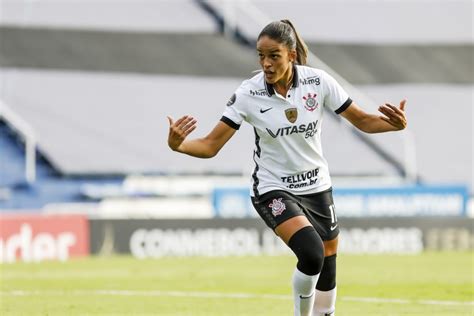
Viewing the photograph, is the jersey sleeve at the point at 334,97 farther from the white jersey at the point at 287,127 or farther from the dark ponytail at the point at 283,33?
the dark ponytail at the point at 283,33

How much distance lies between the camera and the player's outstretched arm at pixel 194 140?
8086 mm

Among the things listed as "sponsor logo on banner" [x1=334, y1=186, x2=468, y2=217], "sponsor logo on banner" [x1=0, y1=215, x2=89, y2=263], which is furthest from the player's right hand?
"sponsor logo on banner" [x1=334, y1=186, x2=468, y2=217]

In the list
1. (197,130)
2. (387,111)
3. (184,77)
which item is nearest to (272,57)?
(387,111)

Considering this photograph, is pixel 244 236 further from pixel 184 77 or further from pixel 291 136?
pixel 291 136

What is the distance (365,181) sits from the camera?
97.7 ft

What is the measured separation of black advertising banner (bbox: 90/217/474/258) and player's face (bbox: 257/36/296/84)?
14.2 m

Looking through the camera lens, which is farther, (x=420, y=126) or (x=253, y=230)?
(x=420, y=126)

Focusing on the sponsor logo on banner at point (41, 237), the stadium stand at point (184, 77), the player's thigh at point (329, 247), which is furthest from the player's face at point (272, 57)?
the stadium stand at point (184, 77)

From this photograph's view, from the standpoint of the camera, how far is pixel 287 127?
8.33m

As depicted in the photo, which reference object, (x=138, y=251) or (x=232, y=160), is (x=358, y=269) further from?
(x=232, y=160)

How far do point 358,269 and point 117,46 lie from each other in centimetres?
1495

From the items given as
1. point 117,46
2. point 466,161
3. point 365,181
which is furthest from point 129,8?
point 466,161

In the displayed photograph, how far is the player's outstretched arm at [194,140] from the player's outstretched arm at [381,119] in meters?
0.95

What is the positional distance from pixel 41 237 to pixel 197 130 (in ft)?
28.1
